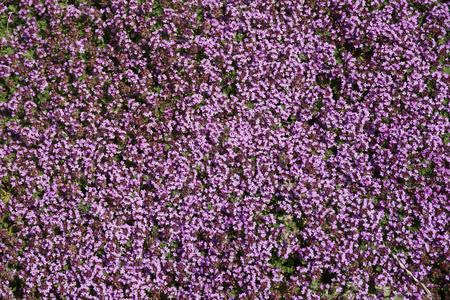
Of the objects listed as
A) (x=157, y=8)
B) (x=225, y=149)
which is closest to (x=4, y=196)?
(x=225, y=149)

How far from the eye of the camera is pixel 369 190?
672 cm

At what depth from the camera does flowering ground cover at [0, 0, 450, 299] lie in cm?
640

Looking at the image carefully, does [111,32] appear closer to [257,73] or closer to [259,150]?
[257,73]

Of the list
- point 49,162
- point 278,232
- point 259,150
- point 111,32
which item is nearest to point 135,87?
point 111,32

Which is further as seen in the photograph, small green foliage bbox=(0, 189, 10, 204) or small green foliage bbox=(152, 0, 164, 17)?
small green foliage bbox=(152, 0, 164, 17)

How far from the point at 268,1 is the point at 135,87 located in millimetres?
2751

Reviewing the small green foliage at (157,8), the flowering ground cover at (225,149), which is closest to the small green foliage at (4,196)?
the flowering ground cover at (225,149)

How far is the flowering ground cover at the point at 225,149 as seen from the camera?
21.0 feet

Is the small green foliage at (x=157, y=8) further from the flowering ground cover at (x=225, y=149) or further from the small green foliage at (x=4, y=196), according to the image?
the small green foliage at (x=4, y=196)

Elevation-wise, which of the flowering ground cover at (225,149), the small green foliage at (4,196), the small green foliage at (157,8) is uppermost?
the small green foliage at (157,8)

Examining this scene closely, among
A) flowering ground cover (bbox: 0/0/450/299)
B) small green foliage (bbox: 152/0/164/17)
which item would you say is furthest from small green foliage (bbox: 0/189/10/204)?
small green foliage (bbox: 152/0/164/17)


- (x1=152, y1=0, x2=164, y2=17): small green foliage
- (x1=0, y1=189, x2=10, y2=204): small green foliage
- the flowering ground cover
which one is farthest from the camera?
(x1=152, y1=0, x2=164, y2=17): small green foliage

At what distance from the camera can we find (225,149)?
6816mm

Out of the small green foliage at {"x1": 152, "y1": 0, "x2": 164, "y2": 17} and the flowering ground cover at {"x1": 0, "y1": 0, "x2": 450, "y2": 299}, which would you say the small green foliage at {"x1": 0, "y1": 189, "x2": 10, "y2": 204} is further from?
the small green foliage at {"x1": 152, "y1": 0, "x2": 164, "y2": 17}
